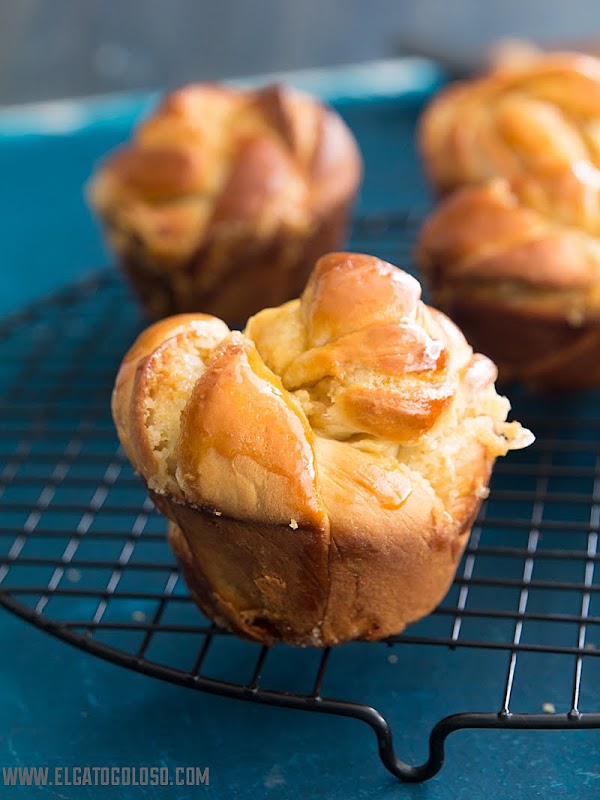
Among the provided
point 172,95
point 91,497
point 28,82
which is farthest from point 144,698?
point 28,82

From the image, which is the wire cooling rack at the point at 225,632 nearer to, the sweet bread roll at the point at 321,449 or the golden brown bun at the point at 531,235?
the sweet bread roll at the point at 321,449

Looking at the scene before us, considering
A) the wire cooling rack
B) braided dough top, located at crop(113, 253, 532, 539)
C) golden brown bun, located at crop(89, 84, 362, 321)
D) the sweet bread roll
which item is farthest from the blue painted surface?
golden brown bun, located at crop(89, 84, 362, 321)

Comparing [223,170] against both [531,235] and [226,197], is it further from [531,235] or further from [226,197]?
[531,235]

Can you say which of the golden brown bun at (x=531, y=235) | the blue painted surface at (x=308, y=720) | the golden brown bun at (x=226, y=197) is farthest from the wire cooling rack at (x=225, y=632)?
the golden brown bun at (x=226, y=197)

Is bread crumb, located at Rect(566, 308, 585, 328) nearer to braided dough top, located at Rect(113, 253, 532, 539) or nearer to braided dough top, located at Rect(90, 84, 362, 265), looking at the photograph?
braided dough top, located at Rect(113, 253, 532, 539)

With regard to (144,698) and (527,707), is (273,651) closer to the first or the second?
(144,698)

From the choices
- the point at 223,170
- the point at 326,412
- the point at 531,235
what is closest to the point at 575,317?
the point at 531,235
